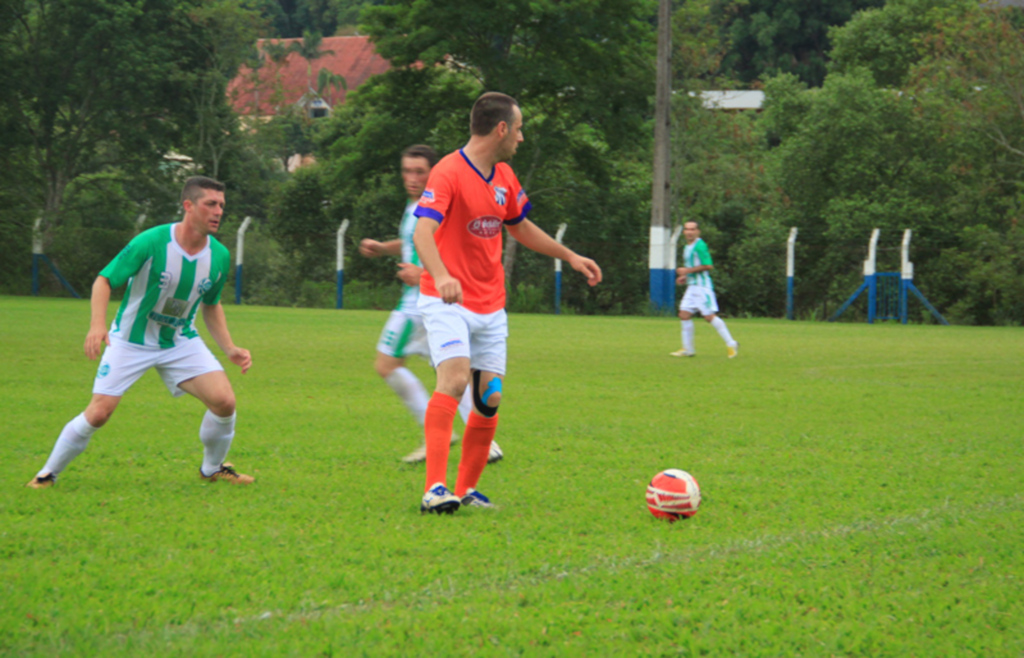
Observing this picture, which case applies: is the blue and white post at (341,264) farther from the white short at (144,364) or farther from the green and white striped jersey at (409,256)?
the white short at (144,364)

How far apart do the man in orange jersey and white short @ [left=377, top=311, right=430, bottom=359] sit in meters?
1.85

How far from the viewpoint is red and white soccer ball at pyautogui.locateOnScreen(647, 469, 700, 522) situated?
4.79m

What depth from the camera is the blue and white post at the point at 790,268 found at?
93.3ft

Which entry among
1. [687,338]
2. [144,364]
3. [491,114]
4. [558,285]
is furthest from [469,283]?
[558,285]

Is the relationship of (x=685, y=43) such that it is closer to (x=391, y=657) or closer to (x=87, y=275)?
(x=87, y=275)

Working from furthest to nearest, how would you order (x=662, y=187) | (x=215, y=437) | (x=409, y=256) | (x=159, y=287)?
(x=662, y=187), (x=409, y=256), (x=215, y=437), (x=159, y=287)

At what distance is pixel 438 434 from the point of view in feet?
16.0

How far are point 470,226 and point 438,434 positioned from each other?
1.00m

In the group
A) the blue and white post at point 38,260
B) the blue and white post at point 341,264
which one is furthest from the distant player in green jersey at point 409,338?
the blue and white post at point 38,260

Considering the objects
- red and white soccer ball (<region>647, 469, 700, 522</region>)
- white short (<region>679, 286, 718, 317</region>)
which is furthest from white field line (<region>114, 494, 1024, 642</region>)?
white short (<region>679, 286, 718, 317</region>)

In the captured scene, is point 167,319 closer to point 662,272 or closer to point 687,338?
point 687,338

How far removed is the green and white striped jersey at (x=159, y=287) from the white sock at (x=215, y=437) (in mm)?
449

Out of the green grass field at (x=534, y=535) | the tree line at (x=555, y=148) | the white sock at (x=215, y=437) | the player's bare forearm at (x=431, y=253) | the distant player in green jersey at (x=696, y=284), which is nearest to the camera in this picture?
the green grass field at (x=534, y=535)

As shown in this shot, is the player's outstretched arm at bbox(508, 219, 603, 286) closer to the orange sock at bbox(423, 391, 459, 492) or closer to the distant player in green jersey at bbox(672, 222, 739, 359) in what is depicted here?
the orange sock at bbox(423, 391, 459, 492)
